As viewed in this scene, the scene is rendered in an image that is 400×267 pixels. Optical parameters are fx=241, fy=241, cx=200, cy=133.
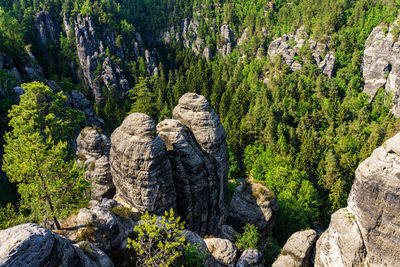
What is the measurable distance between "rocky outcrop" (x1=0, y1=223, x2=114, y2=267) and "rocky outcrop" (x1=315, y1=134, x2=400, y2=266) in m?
19.5

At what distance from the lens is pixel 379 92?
79812mm

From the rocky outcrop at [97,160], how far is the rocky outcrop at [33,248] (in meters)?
17.4

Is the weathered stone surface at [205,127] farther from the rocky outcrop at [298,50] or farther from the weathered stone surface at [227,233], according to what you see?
the rocky outcrop at [298,50]

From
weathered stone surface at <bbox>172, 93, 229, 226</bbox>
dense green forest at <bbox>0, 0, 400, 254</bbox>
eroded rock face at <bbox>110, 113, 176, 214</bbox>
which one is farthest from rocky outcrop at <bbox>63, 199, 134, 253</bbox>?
weathered stone surface at <bbox>172, 93, 229, 226</bbox>

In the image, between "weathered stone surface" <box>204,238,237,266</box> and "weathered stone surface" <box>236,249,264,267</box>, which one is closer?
"weathered stone surface" <box>204,238,237,266</box>

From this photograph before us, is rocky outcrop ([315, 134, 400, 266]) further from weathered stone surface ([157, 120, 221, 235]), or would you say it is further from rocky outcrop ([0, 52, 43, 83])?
rocky outcrop ([0, 52, 43, 83])

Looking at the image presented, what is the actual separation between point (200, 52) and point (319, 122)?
86178 millimetres

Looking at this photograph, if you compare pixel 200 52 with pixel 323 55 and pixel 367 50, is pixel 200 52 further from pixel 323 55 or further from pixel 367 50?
pixel 367 50

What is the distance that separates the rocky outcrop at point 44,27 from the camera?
311ft

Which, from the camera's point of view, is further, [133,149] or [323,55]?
[323,55]

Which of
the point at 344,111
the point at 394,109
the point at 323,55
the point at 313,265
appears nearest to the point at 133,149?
the point at 313,265

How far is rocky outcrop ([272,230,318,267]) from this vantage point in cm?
2402

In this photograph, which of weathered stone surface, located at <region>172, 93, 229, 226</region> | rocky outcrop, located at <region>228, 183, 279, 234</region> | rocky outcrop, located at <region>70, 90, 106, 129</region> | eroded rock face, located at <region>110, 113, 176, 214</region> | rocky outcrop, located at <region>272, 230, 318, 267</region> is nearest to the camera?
eroded rock face, located at <region>110, 113, 176, 214</region>

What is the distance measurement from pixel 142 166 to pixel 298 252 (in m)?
17.9
